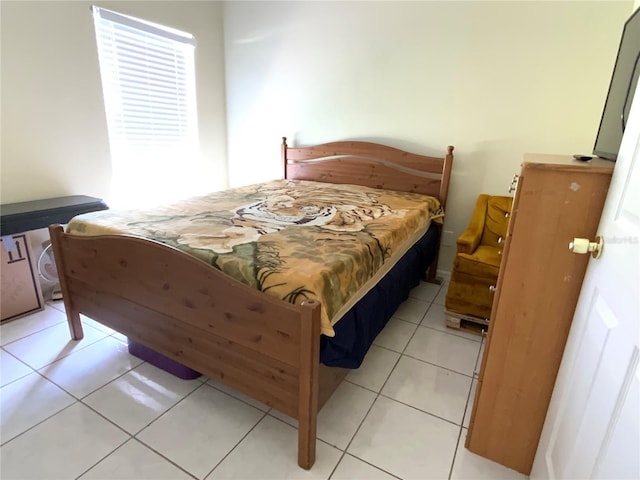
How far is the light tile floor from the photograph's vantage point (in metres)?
1.38

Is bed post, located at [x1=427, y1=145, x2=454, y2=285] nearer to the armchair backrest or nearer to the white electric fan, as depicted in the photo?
Result: the armchair backrest

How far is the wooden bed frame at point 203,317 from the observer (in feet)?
4.11

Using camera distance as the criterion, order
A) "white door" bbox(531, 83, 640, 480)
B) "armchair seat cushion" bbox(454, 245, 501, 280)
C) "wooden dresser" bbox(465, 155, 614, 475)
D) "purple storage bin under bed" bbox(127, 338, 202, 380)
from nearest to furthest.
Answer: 1. "white door" bbox(531, 83, 640, 480)
2. "wooden dresser" bbox(465, 155, 614, 475)
3. "purple storage bin under bed" bbox(127, 338, 202, 380)
4. "armchair seat cushion" bbox(454, 245, 501, 280)

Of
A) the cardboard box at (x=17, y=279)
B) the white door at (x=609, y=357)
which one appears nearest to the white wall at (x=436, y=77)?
the white door at (x=609, y=357)

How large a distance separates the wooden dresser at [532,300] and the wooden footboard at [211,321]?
0.67 metres

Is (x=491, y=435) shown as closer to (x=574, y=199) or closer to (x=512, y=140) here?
(x=574, y=199)

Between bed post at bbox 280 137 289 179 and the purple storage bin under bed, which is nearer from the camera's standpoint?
the purple storage bin under bed

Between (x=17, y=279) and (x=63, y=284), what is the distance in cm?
68

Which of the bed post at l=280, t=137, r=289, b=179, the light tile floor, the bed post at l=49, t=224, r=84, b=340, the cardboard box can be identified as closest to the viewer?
the light tile floor

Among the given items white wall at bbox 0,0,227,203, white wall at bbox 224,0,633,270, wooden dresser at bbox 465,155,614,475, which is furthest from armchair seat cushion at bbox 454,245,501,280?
white wall at bbox 0,0,227,203

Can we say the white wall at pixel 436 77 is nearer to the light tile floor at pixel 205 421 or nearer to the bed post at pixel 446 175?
the bed post at pixel 446 175

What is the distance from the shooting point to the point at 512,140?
2729 mm

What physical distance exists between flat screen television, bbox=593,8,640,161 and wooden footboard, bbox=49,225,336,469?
117 cm

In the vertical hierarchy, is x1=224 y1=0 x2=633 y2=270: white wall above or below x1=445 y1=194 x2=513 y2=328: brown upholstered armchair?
above
